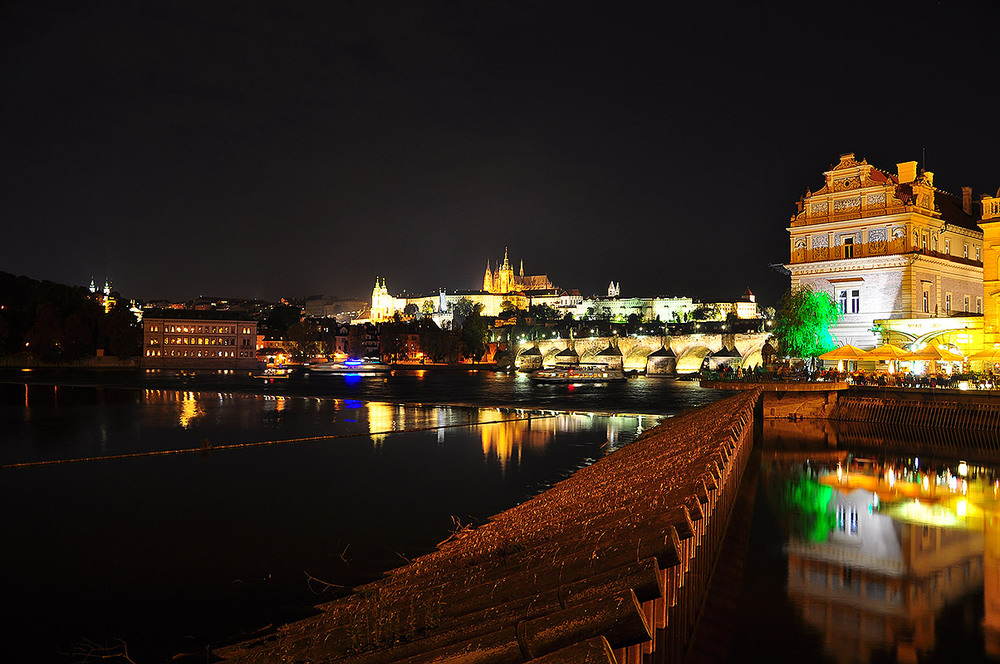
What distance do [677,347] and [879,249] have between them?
6947cm

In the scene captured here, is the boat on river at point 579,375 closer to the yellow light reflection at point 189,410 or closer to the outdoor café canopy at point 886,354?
the yellow light reflection at point 189,410

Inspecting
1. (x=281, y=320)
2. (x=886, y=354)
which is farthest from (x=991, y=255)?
(x=281, y=320)

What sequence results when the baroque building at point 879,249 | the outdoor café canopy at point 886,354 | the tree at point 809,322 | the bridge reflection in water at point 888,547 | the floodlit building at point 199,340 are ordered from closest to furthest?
the bridge reflection in water at point 888,547 < the outdoor café canopy at point 886,354 < the baroque building at point 879,249 < the tree at point 809,322 < the floodlit building at point 199,340

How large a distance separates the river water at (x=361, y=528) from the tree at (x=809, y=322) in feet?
41.3

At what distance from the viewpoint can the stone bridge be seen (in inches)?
3974

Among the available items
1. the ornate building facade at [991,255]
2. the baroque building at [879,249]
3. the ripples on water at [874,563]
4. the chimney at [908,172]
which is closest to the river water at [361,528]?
the ripples on water at [874,563]

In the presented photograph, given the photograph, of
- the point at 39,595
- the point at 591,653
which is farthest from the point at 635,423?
the point at 591,653

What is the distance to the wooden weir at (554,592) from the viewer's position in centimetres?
507

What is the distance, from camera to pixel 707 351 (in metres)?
107

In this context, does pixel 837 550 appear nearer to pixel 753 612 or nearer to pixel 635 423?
pixel 753 612

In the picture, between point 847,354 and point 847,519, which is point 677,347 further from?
point 847,519

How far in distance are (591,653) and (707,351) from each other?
10652 cm

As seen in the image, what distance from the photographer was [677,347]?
111188mm

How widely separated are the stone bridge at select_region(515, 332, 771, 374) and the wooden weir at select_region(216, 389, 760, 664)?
89.5 m
